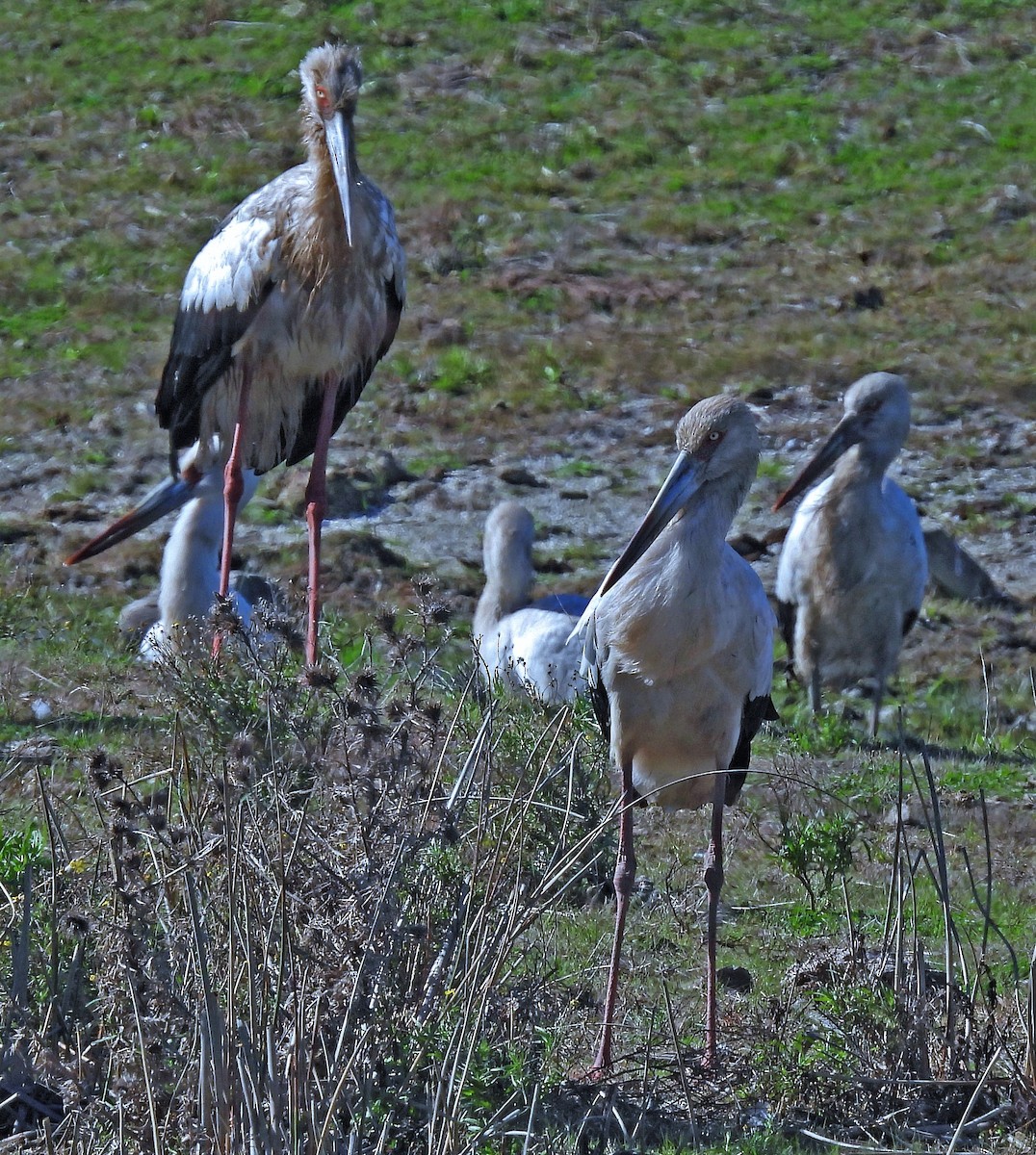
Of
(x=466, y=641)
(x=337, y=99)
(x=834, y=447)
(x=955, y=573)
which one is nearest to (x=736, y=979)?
(x=337, y=99)

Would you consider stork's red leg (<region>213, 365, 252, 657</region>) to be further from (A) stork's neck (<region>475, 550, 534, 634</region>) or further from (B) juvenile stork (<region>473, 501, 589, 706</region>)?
(A) stork's neck (<region>475, 550, 534, 634</region>)

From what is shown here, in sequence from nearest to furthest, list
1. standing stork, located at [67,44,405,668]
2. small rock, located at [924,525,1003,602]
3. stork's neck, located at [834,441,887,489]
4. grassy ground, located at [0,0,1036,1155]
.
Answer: grassy ground, located at [0,0,1036,1155] < standing stork, located at [67,44,405,668] < stork's neck, located at [834,441,887,489] < small rock, located at [924,525,1003,602]

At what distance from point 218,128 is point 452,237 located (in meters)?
4.00

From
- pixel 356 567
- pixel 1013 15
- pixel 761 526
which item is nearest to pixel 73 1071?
pixel 356 567

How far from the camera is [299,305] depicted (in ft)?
27.1

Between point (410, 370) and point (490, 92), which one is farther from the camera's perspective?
point (490, 92)

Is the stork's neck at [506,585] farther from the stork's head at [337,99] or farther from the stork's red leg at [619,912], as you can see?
the stork's red leg at [619,912]

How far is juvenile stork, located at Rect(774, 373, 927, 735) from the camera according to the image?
9.55 metres

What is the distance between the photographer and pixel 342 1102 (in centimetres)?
386

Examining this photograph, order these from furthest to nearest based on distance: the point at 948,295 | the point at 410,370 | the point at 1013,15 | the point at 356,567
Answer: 1. the point at 1013,15
2. the point at 948,295
3. the point at 410,370
4. the point at 356,567

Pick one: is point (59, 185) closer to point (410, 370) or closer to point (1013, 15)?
point (410, 370)

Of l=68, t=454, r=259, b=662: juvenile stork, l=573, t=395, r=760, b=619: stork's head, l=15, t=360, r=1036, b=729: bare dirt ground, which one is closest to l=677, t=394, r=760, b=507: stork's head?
l=573, t=395, r=760, b=619: stork's head

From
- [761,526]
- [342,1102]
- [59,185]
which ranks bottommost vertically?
[761,526]

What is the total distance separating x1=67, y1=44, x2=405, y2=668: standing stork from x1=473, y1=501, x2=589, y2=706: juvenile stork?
101 centimetres
